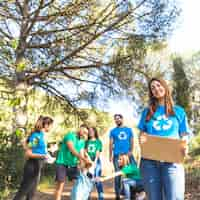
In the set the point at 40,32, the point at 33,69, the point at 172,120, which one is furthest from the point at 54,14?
the point at 172,120

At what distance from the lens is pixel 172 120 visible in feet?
11.4

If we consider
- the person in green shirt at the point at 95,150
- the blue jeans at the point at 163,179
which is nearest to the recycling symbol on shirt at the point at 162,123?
the blue jeans at the point at 163,179

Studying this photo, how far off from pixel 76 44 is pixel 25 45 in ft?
4.43

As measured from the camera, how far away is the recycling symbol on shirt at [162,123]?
11.4ft

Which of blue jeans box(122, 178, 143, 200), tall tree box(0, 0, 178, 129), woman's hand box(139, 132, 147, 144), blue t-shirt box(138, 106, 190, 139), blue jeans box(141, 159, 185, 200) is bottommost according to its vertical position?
blue jeans box(122, 178, 143, 200)

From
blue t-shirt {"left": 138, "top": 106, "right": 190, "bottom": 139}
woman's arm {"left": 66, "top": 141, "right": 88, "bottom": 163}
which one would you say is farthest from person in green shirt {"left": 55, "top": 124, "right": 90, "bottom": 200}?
blue t-shirt {"left": 138, "top": 106, "right": 190, "bottom": 139}

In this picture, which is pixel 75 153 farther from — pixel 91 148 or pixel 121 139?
pixel 121 139

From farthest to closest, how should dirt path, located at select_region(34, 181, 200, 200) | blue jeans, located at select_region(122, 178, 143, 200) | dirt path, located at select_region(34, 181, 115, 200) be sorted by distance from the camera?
dirt path, located at select_region(34, 181, 115, 200) → dirt path, located at select_region(34, 181, 200, 200) → blue jeans, located at select_region(122, 178, 143, 200)

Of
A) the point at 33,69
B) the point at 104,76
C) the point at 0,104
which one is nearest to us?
the point at 0,104

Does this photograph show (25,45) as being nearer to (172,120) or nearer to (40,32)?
(40,32)

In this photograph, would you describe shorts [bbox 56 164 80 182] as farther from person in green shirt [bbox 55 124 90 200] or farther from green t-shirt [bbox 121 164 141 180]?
green t-shirt [bbox 121 164 141 180]

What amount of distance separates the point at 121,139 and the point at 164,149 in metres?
3.94

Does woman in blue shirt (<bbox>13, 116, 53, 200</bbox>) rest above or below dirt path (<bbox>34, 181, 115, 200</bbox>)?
above

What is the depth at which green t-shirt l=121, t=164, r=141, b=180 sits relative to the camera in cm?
604
